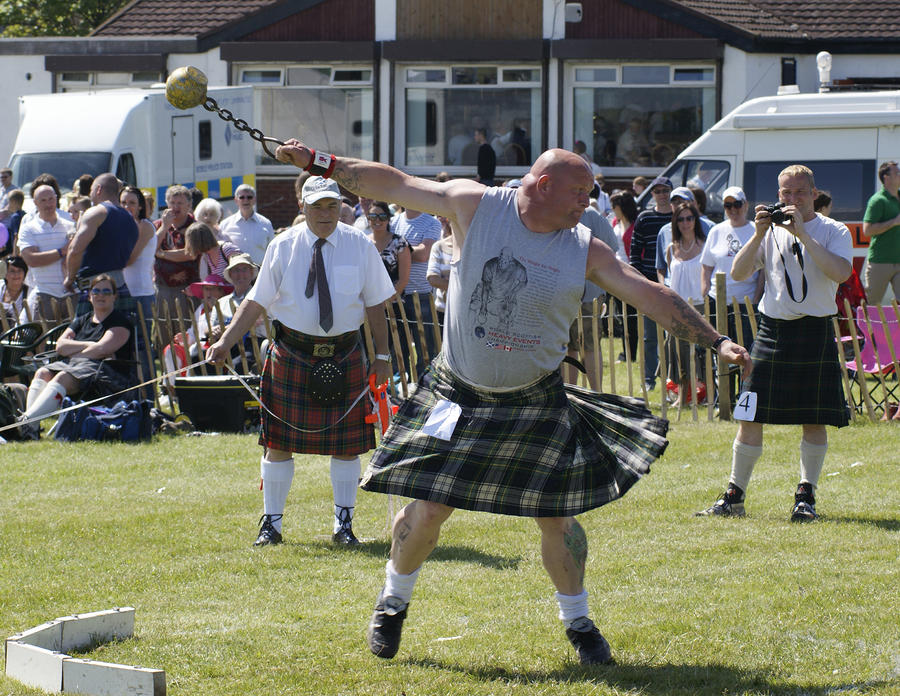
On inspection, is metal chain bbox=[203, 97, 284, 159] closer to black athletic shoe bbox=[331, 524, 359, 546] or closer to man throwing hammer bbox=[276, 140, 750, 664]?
man throwing hammer bbox=[276, 140, 750, 664]

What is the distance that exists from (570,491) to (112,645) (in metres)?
1.61

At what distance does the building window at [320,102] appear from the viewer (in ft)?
71.7

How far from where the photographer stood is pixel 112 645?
4445 millimetres

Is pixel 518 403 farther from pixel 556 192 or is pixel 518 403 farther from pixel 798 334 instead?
pixel 798 334

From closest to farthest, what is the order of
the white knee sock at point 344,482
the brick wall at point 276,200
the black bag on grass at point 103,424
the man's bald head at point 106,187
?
1. the white knee sock at point 344,482
2. the black bag on grass at point 103,424
3. the man's bald head at point 106,187
4. the brick wall at point 276,200

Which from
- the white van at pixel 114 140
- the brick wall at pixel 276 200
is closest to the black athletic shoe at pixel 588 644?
the white van at pixel 114 140

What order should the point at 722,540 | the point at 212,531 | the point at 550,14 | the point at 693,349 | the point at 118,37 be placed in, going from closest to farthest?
the point at 722,540
the point at 212,531
the point at 693,349
the point at 550,14
the point at 118,37

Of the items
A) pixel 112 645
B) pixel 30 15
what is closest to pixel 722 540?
pixel 112 645

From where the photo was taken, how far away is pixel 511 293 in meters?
4.09

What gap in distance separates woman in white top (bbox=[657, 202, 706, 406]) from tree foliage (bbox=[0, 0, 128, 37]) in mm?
25490

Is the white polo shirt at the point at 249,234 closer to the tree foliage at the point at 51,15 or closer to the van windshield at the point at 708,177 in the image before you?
the van windshield at the point at 708,177

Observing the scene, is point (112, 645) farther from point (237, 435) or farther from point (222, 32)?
point (222, 32)

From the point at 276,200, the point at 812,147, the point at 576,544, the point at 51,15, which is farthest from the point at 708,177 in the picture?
the point at 51,15

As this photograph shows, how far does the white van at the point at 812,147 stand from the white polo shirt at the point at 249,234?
4143mm
